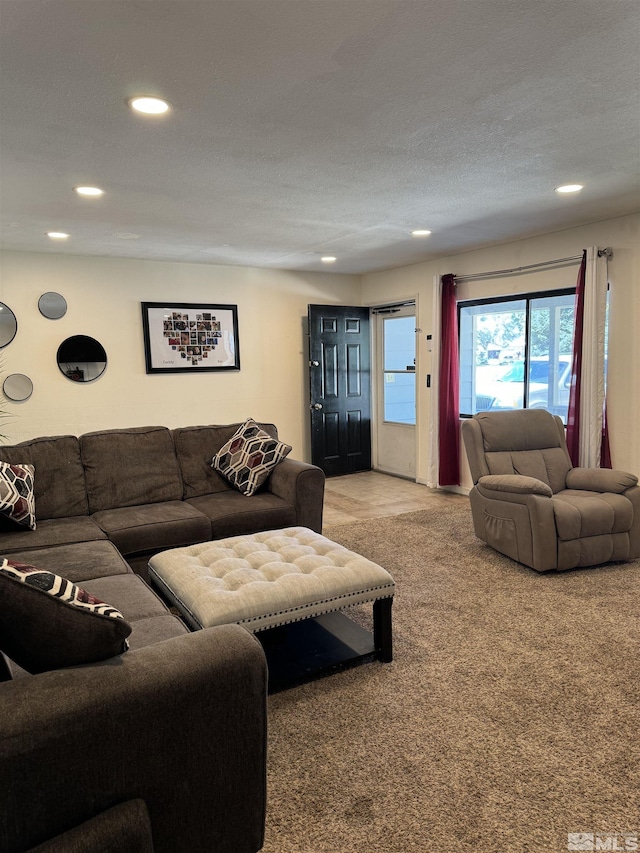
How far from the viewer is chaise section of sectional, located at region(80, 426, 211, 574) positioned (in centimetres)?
325

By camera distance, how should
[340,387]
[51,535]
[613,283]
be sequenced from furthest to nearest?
1. [340,387]
2. [613,283]
3. [51,535]

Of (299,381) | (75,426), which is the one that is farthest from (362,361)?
(75,426)

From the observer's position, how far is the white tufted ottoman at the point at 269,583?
7.34 feet

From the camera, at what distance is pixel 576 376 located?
4574mm

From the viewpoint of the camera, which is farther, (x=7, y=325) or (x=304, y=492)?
(x=7, y=325)

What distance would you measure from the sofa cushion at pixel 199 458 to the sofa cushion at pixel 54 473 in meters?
0.67

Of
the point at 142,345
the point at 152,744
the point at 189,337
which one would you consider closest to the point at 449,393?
the point at 189,337

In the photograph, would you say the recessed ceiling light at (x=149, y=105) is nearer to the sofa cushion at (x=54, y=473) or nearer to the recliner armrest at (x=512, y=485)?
the sofa cushion at (x=54, y=473)

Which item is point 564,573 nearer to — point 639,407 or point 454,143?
point 639,407

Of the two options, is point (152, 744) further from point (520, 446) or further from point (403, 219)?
point (403, 219)

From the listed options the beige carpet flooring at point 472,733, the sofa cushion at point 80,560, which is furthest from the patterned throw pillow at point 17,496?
the beige carpet flooring at point 472,733

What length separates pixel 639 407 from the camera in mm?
4328

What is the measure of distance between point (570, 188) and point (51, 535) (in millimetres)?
3662

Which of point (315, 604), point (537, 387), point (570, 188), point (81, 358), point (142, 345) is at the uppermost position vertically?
point (570, 188)
